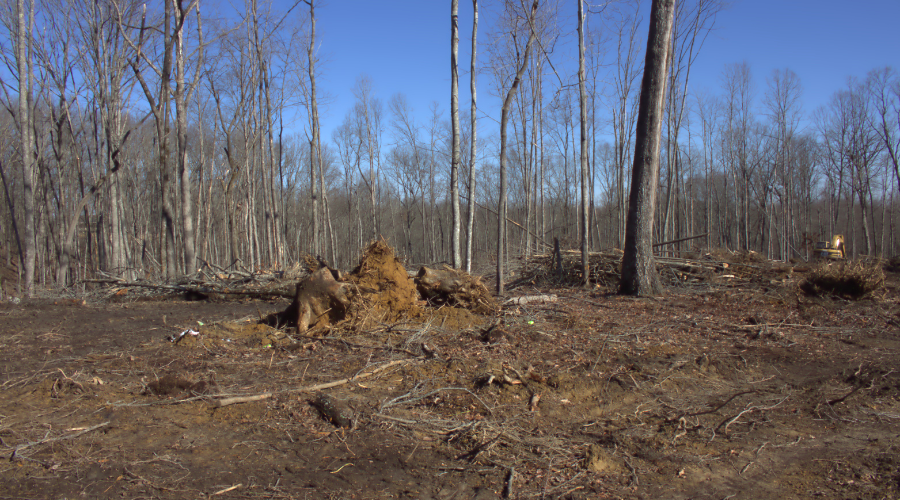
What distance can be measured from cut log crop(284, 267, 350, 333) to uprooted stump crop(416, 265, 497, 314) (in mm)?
1607

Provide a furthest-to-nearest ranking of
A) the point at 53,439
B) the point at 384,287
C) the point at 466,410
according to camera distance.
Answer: the point at 384,287
the point at 466,410
the point at 53,439

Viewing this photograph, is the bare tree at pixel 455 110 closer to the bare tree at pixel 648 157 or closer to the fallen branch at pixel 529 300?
the fallen branch at pixel 529 300

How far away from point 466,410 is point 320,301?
393 cm

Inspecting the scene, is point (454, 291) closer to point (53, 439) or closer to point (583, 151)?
point (53, 439)

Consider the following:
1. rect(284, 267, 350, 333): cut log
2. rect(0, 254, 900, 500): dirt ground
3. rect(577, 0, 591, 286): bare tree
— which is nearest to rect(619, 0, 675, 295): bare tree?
rect(577, 0, 591, 286): bare tree

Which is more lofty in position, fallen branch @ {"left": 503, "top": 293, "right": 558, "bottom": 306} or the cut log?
the cut log

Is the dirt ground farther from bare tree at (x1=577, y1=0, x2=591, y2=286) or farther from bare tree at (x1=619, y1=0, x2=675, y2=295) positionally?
bare tree at (x1=577, y1=0, x2=591, y2=286)

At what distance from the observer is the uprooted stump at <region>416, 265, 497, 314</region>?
8031 mm

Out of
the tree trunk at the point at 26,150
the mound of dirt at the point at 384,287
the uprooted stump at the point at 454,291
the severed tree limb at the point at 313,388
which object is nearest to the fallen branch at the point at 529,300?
the uprooted stump at the point at 454,291

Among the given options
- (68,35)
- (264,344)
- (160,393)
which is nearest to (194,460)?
(160,393)

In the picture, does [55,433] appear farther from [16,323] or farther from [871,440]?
[16,323]

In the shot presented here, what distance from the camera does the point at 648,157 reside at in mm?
9625

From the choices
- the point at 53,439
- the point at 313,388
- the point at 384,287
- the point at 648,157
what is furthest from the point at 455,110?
the point at 53,439

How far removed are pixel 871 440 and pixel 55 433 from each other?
6.24 metres
